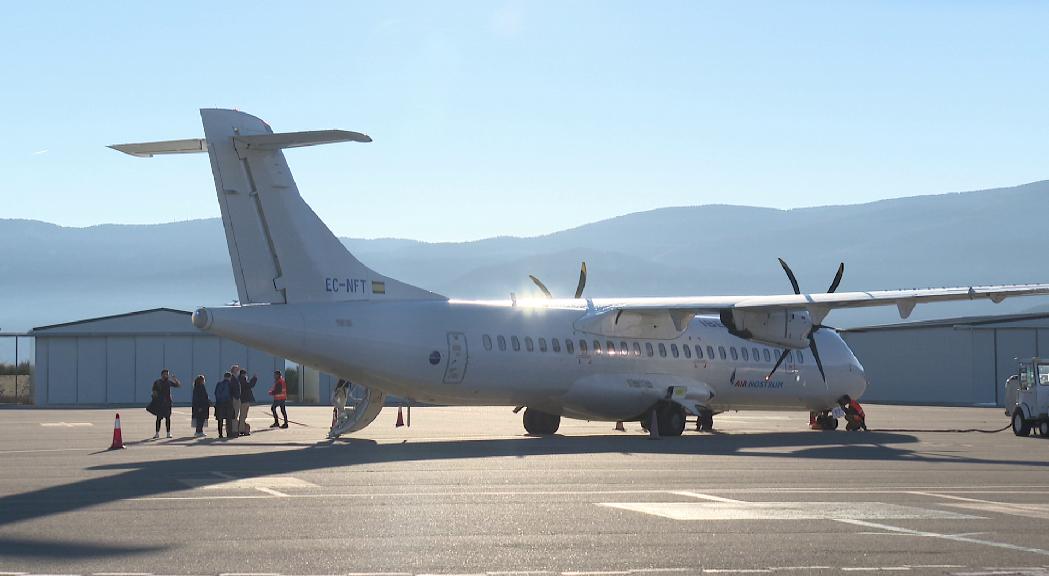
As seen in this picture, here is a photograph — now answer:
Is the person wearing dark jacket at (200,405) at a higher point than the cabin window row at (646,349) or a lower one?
lower

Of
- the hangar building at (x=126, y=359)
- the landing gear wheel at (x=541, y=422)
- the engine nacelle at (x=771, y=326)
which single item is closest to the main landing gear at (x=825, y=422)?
the engine nacelle at (x=771, y=326)

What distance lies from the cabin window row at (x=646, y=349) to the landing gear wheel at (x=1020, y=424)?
5482 mm

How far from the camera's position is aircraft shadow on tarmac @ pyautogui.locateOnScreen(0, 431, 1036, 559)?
13.9 m

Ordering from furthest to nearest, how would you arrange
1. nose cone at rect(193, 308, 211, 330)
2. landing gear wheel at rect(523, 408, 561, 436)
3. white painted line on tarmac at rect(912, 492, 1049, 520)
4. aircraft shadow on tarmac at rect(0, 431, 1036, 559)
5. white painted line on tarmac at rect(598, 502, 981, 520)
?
landing gear wheel at rect(523, 408, 561, 436) < nose cone at rect(193, 308, 211, 330) < aircraft shadow on tarmac at rect(0, 431, 1036, 559) < white painted line on tarmac at rect(912, 492, 1049, 520) < white painted line on tarmac at rect(598, 502, 981, 520)

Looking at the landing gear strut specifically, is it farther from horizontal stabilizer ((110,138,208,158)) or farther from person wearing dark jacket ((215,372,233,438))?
horizontal stabilizer ((110,138,208,158))

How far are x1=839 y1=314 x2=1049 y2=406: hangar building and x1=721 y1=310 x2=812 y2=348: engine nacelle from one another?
28.8 m

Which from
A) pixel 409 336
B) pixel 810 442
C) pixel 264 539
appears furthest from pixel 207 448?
pixel 264 539

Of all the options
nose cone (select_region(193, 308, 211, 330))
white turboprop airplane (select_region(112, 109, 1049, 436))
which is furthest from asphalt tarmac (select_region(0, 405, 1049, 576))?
nose cone (select_region(193, 308, 211, 330))

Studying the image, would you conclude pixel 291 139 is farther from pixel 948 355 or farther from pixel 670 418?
pixel 948 355

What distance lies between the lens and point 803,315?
108 feet

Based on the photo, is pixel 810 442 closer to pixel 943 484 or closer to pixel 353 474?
pixel 943 484

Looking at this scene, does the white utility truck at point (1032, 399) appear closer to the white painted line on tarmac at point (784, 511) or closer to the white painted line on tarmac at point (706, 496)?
the white painted line on tarmac at point (706, 496)

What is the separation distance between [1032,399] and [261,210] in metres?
18.9

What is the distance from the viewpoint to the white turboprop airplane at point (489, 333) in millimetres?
24500
